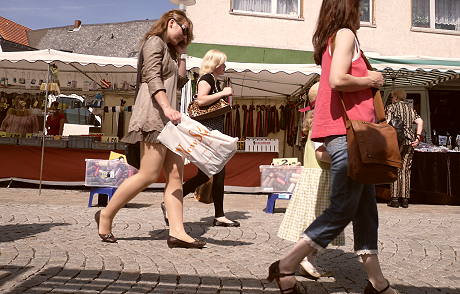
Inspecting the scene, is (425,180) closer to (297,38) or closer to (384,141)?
(297,38)

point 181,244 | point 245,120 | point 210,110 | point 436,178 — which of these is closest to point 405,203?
point 436,178

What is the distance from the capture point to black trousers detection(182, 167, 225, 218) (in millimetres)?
5359

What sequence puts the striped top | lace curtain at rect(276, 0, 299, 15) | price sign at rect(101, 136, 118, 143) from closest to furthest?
the striped top
price sign at rect(101, 136, 118, 143)
lace curtain at rect(276, 0, 299, 15)

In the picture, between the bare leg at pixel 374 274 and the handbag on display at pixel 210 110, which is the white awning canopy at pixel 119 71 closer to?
the handbag on display at pixel 210 110

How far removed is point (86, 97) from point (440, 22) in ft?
36.2

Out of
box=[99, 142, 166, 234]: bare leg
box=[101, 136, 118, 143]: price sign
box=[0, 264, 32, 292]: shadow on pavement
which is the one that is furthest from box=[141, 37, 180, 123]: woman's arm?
box=[101, 136, 118, 143]: price sign

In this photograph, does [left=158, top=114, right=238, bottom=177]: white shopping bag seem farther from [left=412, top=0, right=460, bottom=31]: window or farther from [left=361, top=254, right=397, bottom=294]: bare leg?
[left=412, top=0, right=460, bottom=31]: window

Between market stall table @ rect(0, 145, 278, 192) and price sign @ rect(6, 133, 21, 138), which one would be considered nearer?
market stall table @ rect(0, 145, 278, 192)

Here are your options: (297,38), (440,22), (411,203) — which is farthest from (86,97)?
(440,22)

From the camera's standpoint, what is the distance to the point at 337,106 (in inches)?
110

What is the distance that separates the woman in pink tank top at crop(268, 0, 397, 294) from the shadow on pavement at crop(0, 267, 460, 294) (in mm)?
323

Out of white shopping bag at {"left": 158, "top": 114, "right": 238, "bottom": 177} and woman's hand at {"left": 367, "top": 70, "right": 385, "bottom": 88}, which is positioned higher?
woman's hand at {"left": 367, "top": 70, "right": 385, "bottom": 88}

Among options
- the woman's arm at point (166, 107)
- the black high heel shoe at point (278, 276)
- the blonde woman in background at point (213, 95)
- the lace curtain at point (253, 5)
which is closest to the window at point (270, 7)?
the lace curtain at point (253, 5)

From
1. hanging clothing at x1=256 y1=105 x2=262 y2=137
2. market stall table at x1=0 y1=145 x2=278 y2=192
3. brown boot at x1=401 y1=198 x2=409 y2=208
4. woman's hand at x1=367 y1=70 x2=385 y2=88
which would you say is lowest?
brown boot at x1=401 y1=198 x2=409 y2=208
